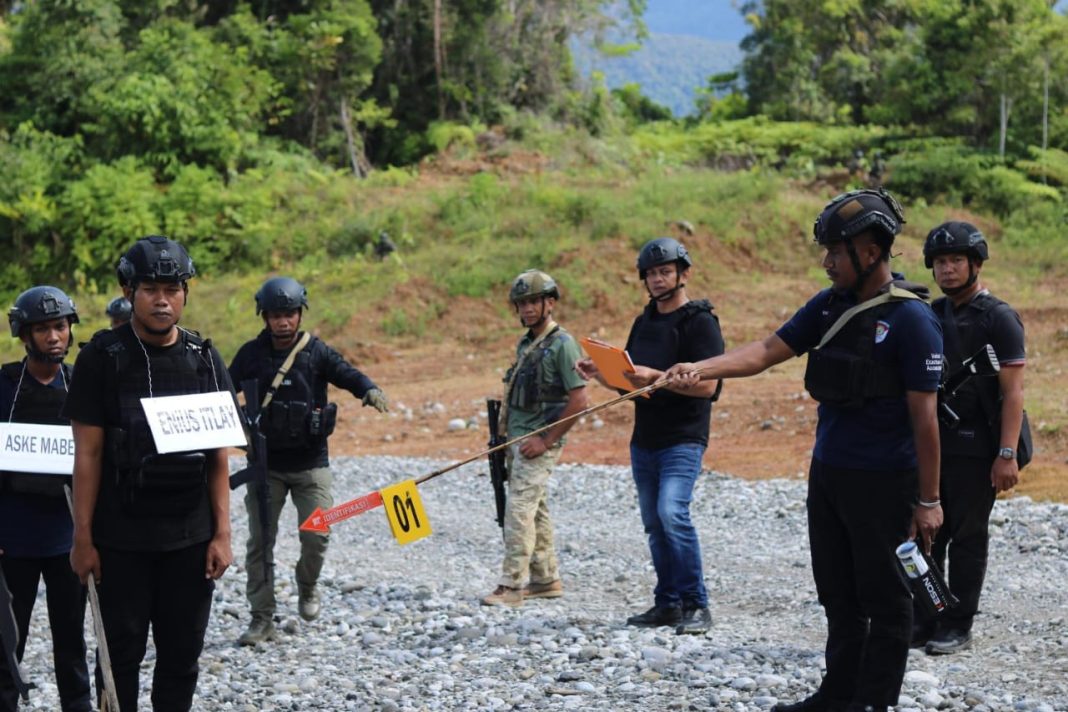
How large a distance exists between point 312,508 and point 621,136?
29013mm

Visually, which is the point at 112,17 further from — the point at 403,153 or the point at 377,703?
the point at 377,703

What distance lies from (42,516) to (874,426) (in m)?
3.59

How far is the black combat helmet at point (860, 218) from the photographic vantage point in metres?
5.04

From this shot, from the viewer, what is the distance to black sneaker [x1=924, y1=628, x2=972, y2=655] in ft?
22.2

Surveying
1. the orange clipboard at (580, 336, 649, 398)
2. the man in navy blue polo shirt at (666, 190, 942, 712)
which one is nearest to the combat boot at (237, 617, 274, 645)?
the orange clipboard at (580, 336, 649, 398)

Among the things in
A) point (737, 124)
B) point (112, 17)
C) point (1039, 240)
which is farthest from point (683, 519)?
point (737, 124)

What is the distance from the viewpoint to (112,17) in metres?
30.6

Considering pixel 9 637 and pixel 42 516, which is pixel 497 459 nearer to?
pixel 42 516

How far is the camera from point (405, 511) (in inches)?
278

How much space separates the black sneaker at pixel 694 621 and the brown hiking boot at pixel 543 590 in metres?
1.53

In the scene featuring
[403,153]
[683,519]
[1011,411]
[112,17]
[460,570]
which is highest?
[112,17]

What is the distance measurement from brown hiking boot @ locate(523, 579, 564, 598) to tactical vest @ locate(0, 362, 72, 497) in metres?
3.69

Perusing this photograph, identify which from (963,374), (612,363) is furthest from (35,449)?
(963,374)

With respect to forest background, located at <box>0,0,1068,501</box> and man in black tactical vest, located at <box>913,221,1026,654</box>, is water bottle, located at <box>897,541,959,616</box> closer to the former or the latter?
man in black tactical vest, located at <box>913,221,1026,654</box>
